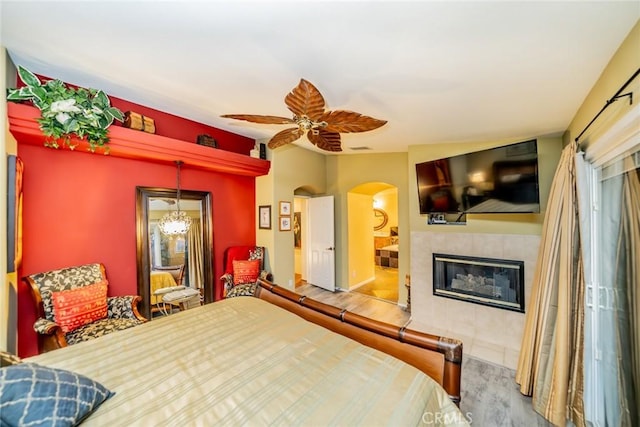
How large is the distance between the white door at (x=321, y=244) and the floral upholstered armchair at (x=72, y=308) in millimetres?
3184

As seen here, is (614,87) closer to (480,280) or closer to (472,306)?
(480,280)

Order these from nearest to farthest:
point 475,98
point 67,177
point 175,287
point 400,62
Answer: point 400,62
point 475,98
point 67,177
point 175,287

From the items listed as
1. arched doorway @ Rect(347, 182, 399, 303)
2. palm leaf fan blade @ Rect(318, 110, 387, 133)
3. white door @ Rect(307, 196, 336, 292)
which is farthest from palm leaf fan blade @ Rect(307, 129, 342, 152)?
white door @ Rect(307, 196, 336, 292)

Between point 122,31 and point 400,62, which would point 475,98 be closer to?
point 400,62

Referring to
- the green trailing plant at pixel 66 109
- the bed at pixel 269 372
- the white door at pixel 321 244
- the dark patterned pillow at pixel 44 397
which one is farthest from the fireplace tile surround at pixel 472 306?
the green trailing plant at pixel 66 109

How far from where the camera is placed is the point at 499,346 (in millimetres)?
2812

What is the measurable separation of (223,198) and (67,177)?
168 cm

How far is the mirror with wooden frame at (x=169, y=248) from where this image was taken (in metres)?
2.89

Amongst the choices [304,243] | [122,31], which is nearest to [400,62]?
[122,31]

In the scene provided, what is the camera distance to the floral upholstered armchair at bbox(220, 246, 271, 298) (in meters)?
3.41

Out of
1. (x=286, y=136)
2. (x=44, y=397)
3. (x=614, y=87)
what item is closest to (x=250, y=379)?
(x=44, y=397)

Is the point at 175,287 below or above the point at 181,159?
below

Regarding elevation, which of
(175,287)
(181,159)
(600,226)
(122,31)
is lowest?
(175,287)

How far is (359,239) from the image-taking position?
5.14m
